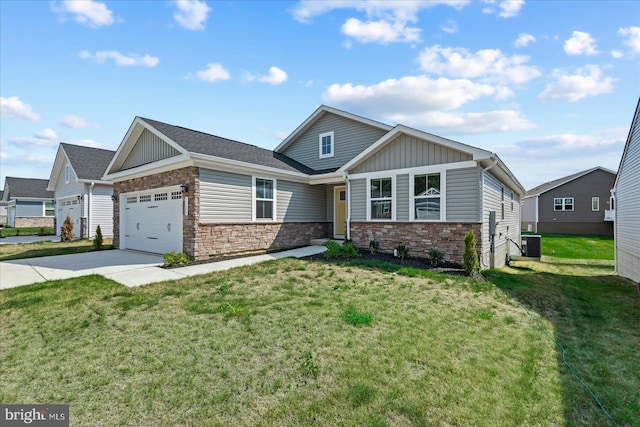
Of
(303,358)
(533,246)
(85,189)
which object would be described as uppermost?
(85,189)

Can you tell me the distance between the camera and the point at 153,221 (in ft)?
39.1

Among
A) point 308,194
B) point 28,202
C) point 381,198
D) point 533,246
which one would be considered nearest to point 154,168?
point 308,194

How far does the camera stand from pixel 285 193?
495 inches

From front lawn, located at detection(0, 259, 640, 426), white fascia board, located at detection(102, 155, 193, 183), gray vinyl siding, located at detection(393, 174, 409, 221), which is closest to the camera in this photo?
front lawn, located at detection(0, 259, 640, 426)

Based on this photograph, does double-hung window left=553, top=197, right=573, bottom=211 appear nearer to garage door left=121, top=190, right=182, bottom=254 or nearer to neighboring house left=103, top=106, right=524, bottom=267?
neighboring house left=103, top=106, right=524, bottom=267

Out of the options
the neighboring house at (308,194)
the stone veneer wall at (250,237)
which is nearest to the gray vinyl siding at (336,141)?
the neighboring house at (308,194)

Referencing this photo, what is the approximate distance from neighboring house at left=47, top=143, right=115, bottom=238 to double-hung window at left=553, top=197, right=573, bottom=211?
36.0m

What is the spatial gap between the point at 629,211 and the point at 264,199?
12361 millimetres

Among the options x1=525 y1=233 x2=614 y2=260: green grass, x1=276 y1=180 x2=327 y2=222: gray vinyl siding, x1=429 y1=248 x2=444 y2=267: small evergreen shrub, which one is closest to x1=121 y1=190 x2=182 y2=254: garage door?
x1=276 y1=180 x2=327 y2=222: gray vinyl siding

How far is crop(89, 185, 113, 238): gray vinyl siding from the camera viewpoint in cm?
1876

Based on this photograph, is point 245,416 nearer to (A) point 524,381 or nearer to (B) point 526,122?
(A) point 524,381

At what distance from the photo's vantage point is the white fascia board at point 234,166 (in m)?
9.57

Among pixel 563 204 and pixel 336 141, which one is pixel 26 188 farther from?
pixel 563 204

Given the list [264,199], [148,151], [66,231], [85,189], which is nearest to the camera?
[264,199]
